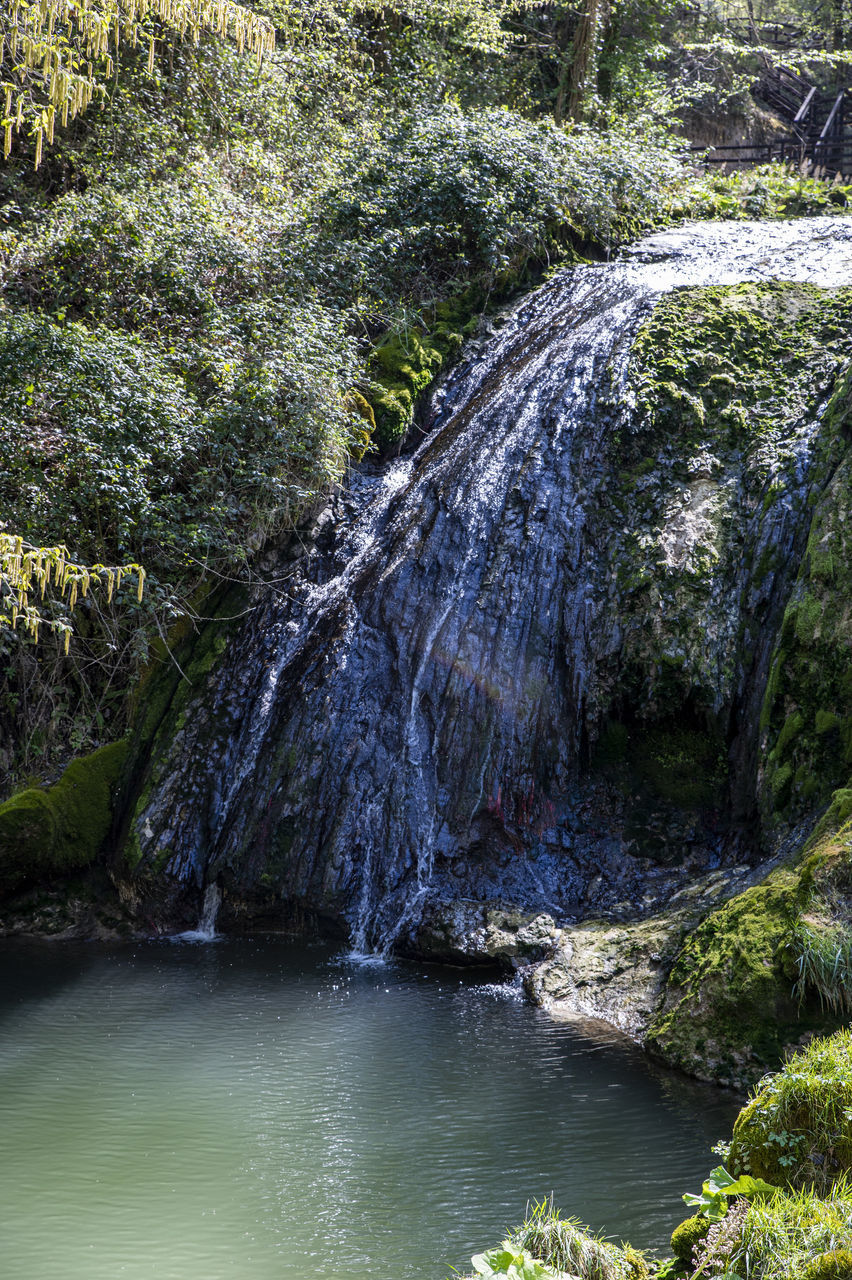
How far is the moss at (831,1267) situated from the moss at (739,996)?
8.01 feet

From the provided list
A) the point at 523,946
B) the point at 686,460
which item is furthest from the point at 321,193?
the point at 523,946

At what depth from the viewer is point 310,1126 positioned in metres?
4.94

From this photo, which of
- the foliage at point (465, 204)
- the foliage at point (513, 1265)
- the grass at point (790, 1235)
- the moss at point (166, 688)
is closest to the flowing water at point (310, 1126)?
the foliage at point (513, 1265)

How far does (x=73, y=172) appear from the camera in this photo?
13.7m

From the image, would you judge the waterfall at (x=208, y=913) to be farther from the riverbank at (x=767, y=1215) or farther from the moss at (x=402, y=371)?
the riverbank at (x=767, y=1215)

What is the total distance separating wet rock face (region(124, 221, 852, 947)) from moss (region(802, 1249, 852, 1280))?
15.0 feet

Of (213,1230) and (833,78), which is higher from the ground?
(833,78)

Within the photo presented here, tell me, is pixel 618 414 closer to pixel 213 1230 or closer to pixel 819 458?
pixel 819 458

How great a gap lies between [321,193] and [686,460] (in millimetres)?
6950

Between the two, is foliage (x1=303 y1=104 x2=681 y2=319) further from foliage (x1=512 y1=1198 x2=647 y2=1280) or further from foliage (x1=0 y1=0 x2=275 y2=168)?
foliage (x1=512 y1=1198 x2=647 y2=1280)

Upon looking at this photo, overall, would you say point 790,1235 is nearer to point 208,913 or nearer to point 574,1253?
point 574,1253

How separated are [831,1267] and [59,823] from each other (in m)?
7.28

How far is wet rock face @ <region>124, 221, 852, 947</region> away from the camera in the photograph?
796cm

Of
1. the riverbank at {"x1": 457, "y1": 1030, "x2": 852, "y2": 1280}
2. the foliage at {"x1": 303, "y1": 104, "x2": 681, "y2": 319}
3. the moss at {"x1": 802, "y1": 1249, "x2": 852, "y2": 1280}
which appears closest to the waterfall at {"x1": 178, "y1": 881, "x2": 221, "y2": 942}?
the riverbank at {"x1": 457, "y1": 1030, "x2": 852, "y2": 1280}
